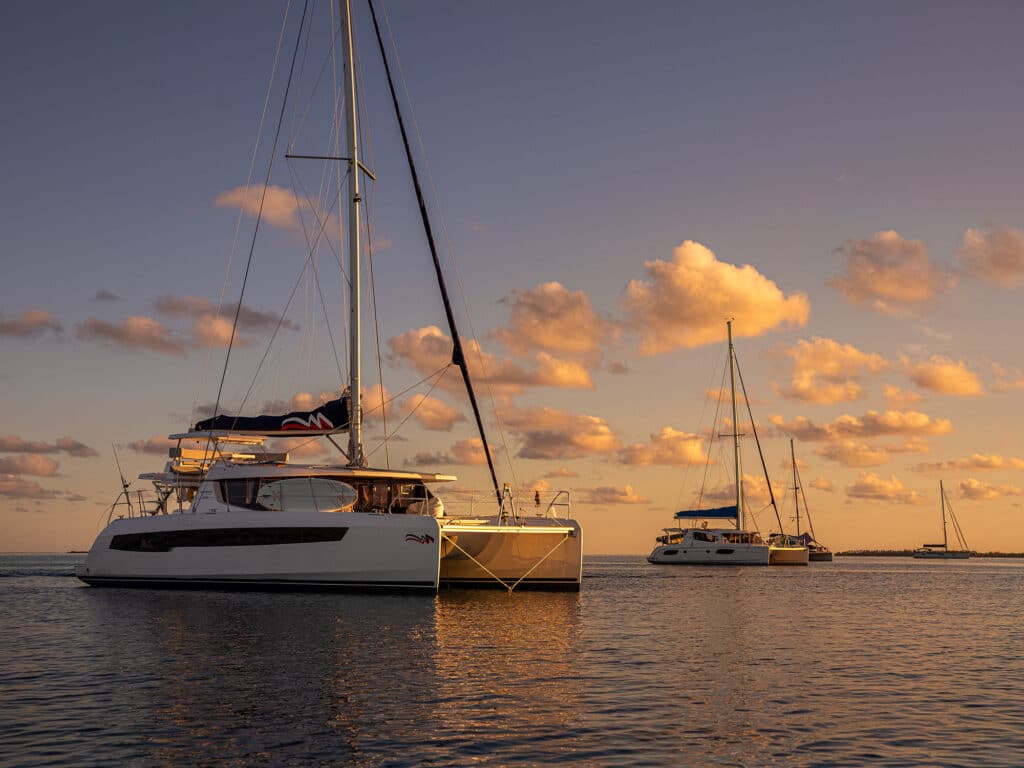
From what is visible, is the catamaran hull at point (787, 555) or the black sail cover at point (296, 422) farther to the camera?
the catamaran hull at point (787, 555)

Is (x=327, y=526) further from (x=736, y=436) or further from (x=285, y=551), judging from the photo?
(x=736, y=436)

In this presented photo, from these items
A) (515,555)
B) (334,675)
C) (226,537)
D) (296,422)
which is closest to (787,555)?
(515,555)

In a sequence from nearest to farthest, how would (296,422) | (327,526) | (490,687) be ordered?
(490,687)
(327,526)
(296,422)

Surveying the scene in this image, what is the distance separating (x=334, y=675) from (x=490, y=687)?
7.73 ft

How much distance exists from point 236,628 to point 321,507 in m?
7.55

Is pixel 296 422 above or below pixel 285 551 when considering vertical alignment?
above

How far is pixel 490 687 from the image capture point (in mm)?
13195

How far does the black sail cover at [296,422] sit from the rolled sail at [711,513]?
49960mm

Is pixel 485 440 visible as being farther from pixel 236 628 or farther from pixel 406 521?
pixel 236 628

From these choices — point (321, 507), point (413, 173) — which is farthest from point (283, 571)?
point (413, 173)

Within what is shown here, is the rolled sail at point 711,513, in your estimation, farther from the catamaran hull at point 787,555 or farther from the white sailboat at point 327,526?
the white sailboat at point 327,526

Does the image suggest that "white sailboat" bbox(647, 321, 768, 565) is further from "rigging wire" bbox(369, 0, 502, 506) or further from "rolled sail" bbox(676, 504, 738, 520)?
"rigging wire" bbox(369, 0, 502, 506)

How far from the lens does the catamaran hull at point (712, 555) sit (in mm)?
73000

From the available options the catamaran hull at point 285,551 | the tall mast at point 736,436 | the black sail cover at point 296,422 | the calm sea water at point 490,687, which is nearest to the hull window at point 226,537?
the catamaran hull at point 285,551
